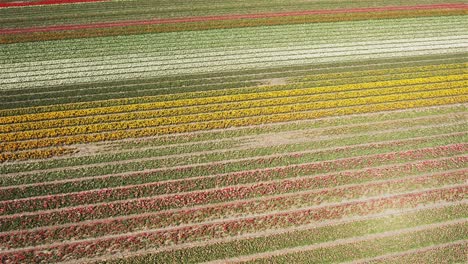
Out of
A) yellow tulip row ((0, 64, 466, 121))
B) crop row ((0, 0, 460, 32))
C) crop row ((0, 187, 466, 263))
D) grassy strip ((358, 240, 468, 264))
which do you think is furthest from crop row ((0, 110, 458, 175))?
crop row ((0, 0, 460, 32))

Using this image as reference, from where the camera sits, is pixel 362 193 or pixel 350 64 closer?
pixel 362 193

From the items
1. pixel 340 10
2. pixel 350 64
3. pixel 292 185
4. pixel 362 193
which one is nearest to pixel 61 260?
pixel 292 185

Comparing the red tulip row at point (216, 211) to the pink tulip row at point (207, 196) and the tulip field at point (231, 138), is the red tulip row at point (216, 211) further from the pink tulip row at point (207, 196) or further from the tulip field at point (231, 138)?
the pink tulip row at point (207, 196)

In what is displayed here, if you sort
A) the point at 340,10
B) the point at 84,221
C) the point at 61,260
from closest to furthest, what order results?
the point at 61,260 → the point at 84,221 → the point at 340,10

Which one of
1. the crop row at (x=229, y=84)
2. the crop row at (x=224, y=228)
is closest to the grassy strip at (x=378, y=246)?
the crop row at (x=224, y=228)

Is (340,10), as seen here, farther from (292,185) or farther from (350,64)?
(292,185)
